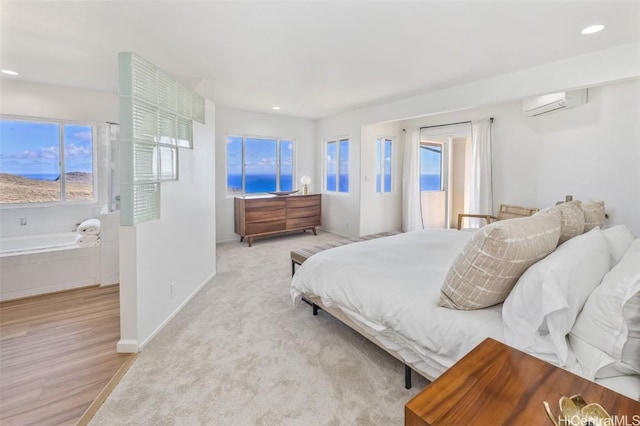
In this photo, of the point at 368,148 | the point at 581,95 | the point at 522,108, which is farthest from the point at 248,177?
the point at 581,95

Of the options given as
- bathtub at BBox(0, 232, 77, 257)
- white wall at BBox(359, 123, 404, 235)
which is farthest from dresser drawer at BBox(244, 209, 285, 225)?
bathtub at BBox(0, 232, 77, 257)

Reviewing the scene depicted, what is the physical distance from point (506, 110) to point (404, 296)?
4.00m

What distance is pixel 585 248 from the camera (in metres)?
1.40

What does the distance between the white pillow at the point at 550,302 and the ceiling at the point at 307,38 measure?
1.77 m

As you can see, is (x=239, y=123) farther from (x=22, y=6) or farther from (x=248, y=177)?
(x=22, y=6)

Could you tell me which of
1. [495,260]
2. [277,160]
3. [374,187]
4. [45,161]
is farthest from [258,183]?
[495,260]

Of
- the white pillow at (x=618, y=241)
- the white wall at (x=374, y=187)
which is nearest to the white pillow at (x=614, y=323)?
the white pillow at (x=618, y=241)

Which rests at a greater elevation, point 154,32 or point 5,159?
point 154,32

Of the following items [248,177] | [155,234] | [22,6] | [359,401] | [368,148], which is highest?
[22,6]

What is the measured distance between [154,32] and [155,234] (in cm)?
165

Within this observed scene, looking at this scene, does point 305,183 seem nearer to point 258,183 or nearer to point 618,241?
point 258,183

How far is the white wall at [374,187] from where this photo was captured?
548 cm

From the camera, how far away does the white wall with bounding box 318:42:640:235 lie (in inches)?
103

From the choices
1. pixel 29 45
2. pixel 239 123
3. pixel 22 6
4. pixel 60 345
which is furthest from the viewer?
pixel 239 123
